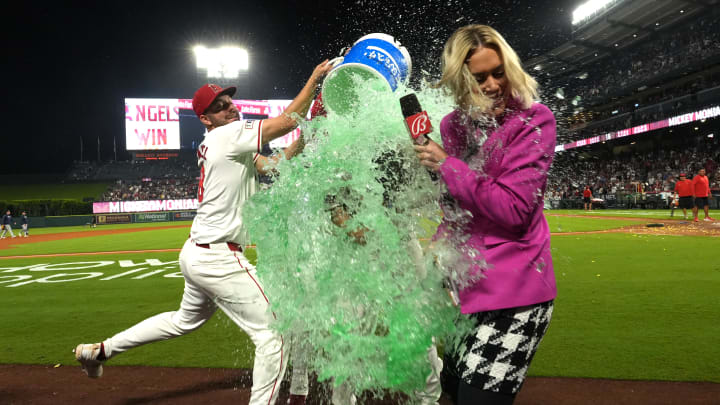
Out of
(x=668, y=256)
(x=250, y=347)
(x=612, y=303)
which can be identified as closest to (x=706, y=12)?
(x=668, y=256)

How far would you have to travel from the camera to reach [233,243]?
276 centimetres

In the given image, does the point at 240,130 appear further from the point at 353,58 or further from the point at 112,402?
the point at 112,402

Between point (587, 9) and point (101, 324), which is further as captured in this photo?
point (587, 9)

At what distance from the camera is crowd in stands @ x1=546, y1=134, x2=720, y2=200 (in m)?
31.4

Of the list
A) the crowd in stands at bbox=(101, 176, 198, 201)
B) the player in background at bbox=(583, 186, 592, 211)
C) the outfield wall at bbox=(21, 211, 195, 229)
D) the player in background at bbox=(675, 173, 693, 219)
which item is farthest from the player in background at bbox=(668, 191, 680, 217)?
the crowd in stands at bbox=(101, 176, 198, 201)

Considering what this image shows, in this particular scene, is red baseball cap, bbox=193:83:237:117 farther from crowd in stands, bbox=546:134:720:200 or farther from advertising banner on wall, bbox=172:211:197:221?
advertising banner on wall, bbox=172:211:197:221

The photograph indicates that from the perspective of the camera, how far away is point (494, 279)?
1.48 meters

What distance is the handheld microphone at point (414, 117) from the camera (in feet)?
4.62

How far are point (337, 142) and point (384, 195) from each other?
25cm

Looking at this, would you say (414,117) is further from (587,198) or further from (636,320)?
(587,198)

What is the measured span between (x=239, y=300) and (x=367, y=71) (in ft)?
5.02

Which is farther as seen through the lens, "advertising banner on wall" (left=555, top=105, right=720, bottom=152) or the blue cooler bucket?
"advertising banner on wall" (left=555, top=105, right=720, bottom=152)

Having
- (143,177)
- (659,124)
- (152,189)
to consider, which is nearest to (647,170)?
(659,124)

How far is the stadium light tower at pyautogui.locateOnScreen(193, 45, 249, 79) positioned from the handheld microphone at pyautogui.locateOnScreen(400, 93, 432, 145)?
47102mm
